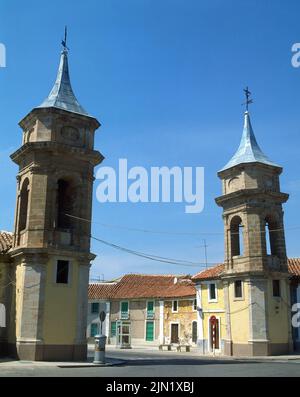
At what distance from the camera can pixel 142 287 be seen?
53969 mm

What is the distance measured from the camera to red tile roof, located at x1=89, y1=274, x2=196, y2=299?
51.0 meters

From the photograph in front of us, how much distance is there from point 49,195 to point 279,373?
43.9 ft

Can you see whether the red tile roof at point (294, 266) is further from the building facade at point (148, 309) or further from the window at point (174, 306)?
the window at point (174, 306)

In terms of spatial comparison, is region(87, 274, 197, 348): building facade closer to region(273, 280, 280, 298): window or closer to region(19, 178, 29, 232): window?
region(273, 280, 280, 298): window

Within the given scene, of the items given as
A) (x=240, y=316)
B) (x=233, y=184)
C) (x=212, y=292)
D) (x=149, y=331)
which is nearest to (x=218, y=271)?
(x=212, y=292)

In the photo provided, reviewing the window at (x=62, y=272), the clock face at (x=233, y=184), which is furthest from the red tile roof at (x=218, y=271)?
the window at (x=62, y=272)

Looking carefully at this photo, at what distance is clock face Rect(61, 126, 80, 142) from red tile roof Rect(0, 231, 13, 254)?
6667mm

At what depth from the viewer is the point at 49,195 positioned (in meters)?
24.7

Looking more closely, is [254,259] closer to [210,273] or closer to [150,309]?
[210,273]

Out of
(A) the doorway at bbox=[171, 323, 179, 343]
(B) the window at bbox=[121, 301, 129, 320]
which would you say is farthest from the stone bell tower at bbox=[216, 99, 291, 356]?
(B) the window at bbox=[121, 301, 129, 320]

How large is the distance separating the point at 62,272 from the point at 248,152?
16.6m
